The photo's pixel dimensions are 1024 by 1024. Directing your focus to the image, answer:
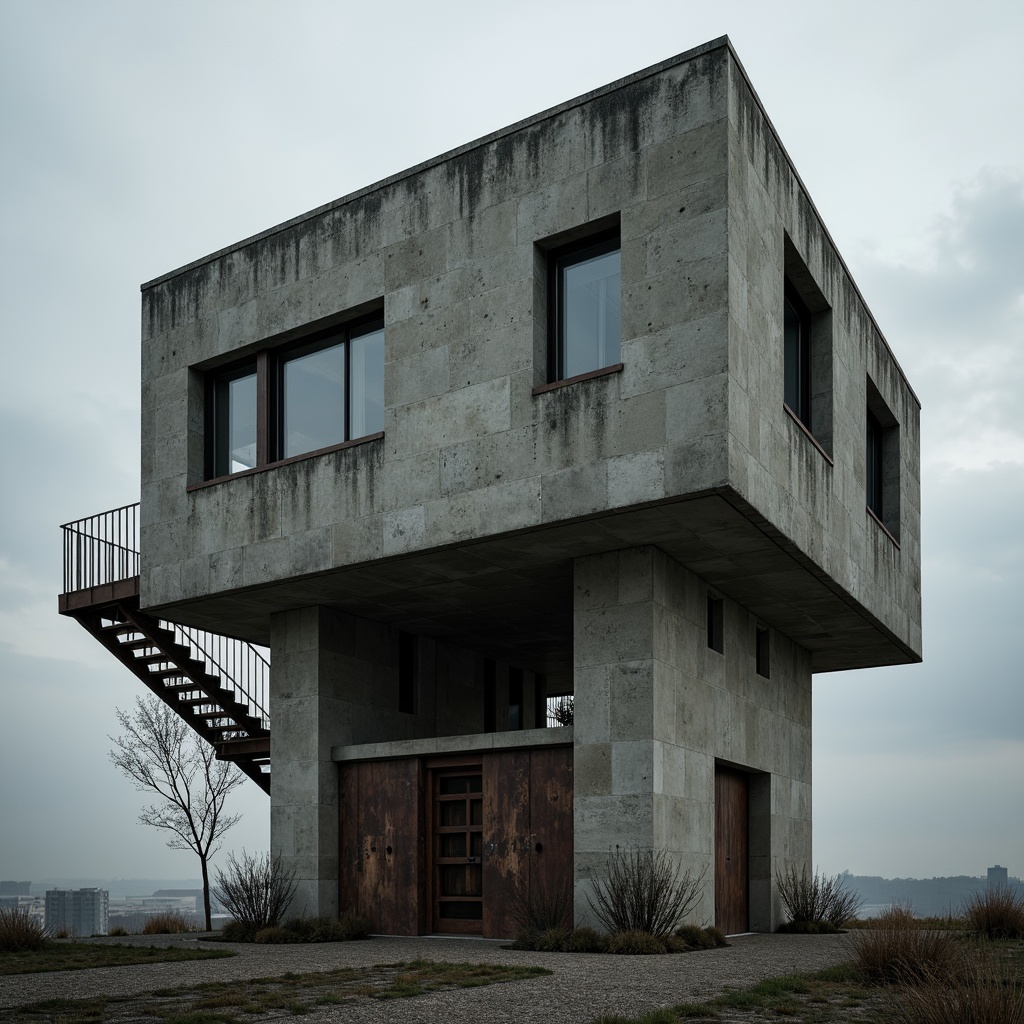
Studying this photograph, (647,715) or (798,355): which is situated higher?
(798,355)

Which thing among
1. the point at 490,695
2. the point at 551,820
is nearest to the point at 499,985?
the point at 551,820

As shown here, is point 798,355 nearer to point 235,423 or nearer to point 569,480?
point 569,480

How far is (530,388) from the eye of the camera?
52.6 feet

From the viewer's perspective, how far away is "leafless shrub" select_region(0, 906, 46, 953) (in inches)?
629

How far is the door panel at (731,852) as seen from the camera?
19.1 m

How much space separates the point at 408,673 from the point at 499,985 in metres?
11.0

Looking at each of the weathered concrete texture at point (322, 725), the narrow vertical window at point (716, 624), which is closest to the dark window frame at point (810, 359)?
the narrow vertical window at point (716, 624)

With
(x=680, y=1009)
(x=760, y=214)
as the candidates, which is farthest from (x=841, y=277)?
(x=680, y=1009)

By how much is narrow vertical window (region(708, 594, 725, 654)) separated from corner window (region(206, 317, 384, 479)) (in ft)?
18.8

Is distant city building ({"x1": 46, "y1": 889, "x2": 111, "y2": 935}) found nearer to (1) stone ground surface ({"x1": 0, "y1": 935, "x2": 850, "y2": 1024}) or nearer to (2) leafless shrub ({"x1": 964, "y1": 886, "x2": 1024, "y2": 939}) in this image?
(1) stone ground surface ({"x1": 0, "y1": 935, "x2": 850, "y2": 1024})

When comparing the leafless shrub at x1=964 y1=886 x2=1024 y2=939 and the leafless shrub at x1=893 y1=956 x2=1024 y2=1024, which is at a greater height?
the leafless shrub at x1=893 y1=956 x2=1024 y2=1024

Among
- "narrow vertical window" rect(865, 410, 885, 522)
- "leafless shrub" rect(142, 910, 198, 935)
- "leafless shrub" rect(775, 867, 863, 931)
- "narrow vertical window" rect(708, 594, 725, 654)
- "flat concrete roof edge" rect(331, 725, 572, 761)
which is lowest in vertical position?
"leafless shrub" rect(142, 910, 198, 935)

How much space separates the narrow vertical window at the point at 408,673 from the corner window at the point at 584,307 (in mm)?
7139

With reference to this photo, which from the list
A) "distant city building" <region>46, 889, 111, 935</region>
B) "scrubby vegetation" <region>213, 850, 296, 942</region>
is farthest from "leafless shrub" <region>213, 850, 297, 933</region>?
"distant city building" <region>46, 889, 111, 935</region>
